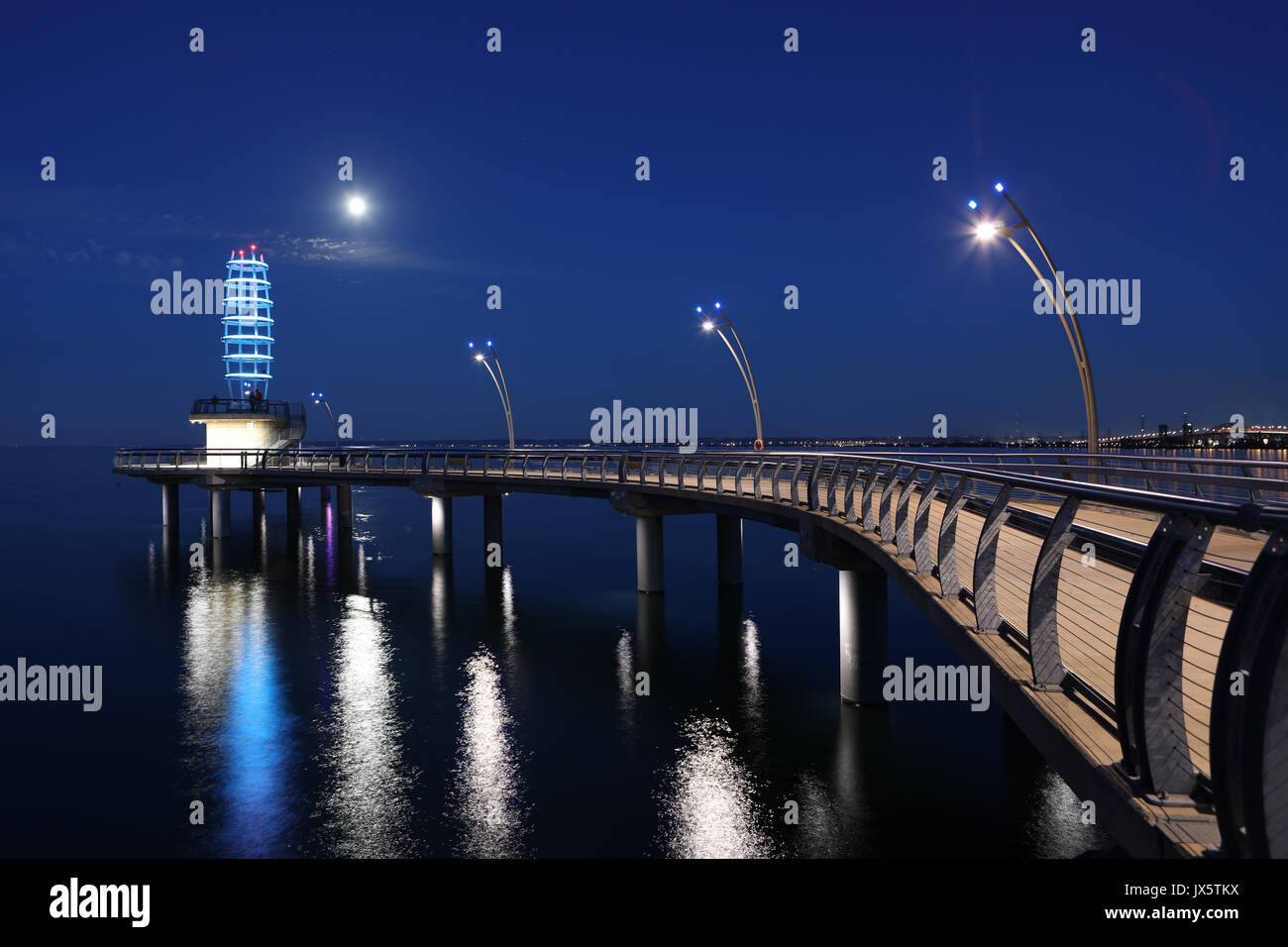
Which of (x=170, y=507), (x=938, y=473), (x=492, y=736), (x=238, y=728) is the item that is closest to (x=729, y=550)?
(x=492, y=736)

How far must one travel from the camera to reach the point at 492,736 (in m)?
18.3

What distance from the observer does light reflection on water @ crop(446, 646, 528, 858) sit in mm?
13273

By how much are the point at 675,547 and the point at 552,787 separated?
38.8 m

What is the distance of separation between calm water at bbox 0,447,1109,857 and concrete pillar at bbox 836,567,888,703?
57 centimetres

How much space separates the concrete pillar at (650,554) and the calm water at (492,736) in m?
1.26

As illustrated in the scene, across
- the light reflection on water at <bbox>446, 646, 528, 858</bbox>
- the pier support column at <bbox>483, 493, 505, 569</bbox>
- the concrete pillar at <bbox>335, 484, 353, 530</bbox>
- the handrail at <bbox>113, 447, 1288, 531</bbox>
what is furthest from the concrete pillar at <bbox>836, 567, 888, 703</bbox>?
the concrete pillar at <bbox>335, 484, 353, 530</bbox>

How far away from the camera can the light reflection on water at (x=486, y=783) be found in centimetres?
1327

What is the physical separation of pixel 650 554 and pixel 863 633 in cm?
1563

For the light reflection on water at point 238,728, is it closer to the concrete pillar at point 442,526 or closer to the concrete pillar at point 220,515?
the concrete pillar at point 442,526

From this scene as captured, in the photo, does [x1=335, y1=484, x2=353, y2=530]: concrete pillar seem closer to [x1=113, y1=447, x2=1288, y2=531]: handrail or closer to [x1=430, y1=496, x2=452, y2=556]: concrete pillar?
[x1=113, y1=447, x2=1288, y2=531]: handrail
